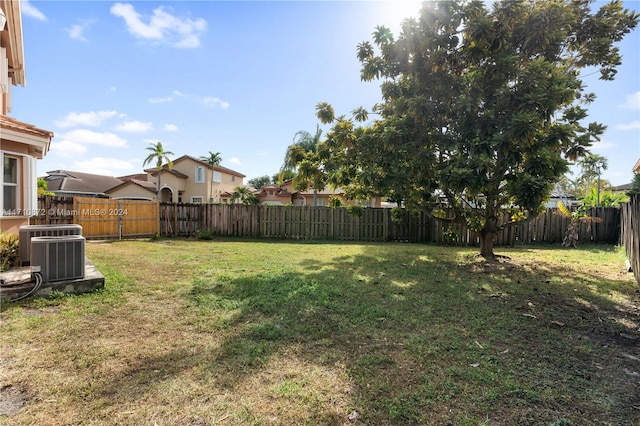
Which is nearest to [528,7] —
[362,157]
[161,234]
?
[362,157]

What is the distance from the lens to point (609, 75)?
8359 mm

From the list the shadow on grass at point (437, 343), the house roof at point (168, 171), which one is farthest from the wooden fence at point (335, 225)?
the house roof at point (168, 171)

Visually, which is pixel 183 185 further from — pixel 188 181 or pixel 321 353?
pixel 321 353

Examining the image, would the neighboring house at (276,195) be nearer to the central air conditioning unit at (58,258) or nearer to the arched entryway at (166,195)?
the arched entryway at (166,195)

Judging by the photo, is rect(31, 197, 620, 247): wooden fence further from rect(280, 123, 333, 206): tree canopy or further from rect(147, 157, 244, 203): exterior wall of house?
rect(147, 157, 244, 203): exterior wall of house

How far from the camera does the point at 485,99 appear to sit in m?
7.02

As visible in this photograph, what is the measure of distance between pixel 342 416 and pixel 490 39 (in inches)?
314

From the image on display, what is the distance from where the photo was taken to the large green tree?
622 cm

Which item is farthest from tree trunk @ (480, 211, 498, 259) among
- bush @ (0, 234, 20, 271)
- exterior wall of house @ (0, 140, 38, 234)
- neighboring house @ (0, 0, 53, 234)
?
exterior wall of house @ (0, 140, 38, 234)

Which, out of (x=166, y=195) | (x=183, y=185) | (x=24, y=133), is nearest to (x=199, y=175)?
(x=183, y=185)

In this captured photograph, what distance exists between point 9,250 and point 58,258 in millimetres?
2172

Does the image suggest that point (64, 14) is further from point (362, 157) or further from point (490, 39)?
point (490, 39)

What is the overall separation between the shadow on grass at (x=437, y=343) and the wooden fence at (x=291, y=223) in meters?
6.99

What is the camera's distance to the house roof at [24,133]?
590 cm
